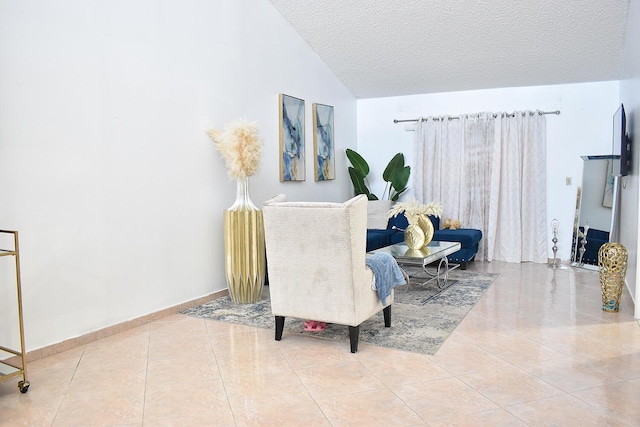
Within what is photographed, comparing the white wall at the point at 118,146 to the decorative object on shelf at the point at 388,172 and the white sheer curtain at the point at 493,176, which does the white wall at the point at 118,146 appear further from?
the white sheer curtain at the point at 493,176

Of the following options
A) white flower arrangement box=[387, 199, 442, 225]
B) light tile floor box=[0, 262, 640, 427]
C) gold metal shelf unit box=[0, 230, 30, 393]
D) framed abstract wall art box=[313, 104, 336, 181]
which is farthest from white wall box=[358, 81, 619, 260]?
gold metal shelf unit box=[0, 230, 30, 393]

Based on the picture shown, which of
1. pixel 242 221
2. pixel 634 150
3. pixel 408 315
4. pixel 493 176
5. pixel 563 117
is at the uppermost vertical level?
pixel 563 117

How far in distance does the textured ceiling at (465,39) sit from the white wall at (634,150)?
0.27m

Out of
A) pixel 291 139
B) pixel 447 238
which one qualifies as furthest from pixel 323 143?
pixel 447 238

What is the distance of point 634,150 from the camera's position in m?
4.72

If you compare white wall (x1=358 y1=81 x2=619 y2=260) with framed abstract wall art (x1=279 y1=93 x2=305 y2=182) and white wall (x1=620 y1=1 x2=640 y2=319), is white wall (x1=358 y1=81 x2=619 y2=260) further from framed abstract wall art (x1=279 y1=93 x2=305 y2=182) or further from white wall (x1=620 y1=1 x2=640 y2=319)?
framed abstract wall art (x1=279 y1=93 x2=305 y2=182)

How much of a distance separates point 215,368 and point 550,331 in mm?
2251

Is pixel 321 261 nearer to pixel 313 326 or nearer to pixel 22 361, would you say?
pixel 313 326

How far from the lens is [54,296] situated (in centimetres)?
330

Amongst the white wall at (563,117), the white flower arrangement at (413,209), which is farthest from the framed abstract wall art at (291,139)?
the white wall at (563,117)

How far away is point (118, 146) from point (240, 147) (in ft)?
3.30

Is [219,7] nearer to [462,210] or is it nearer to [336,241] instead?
[336,241]

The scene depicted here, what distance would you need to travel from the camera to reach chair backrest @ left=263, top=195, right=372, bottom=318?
122 inches

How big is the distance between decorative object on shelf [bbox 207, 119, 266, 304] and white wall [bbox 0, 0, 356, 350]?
26 cm
